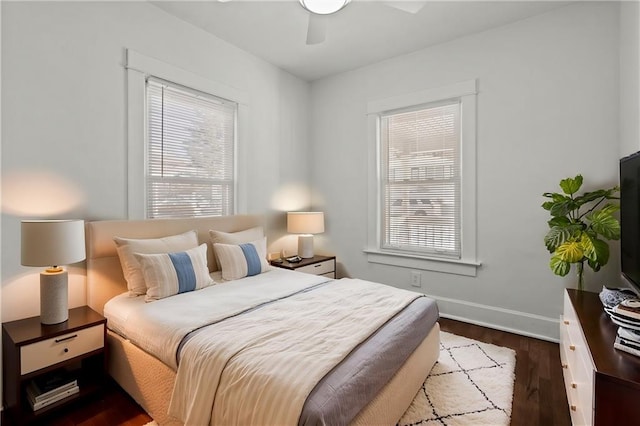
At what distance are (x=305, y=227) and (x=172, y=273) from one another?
1.77 m

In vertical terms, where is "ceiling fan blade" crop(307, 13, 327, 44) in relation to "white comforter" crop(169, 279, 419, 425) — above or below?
above

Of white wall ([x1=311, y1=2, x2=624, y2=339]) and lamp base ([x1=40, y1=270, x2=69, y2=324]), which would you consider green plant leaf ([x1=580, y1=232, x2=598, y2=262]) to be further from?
lamp base ([x1=40, y1=270, x2=69, y2=324])

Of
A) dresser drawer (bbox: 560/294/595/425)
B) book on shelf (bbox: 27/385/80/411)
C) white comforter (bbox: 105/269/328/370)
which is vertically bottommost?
book on shelf (bbox: 27/385/80/411)

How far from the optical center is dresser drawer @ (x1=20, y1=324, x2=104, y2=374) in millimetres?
1758

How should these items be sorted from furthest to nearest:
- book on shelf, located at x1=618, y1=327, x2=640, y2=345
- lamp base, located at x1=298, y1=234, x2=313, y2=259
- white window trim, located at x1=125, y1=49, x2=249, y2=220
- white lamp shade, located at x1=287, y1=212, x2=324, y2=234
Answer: lamp base, located at x1=298, y1=234, x2=313, y2=259
white lamp shade, located at x1=287, y1=212, x2=324, y2=234
white window trim, located at x1=125, y1=49, x2=249, y2=220
book on shelf, located at x1=618, y1=327, x2=640, y2=345

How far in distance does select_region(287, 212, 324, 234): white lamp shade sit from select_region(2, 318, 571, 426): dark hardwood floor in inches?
87.4

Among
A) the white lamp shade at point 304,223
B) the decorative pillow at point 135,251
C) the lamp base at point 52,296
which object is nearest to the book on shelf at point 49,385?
the lamp base at point 52,296

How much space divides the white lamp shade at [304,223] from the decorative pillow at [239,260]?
0.87m

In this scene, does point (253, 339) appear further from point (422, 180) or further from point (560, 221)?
point (422, 180)

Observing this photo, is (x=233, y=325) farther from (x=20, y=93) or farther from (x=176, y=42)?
(x=176, y=42)

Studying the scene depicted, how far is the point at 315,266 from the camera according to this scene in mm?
3795

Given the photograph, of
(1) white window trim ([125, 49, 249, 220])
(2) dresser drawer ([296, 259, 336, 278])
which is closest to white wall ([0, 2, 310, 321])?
(1) white window trim ([125, 49, 249, 220])

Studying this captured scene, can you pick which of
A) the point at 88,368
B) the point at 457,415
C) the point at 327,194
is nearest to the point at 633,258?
the point at 457,415

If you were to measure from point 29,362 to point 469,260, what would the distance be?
3495 mm
